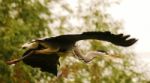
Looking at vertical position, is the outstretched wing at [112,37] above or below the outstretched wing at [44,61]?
above

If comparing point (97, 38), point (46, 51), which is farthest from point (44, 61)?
point (97, 38)

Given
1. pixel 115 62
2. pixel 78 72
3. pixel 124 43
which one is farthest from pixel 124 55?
pixel 124 43

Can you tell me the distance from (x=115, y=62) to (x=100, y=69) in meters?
0.47

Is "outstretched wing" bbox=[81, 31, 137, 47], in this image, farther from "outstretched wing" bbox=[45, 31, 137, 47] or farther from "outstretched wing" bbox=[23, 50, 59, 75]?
"outstretched wing" bbox=[23, 50, 59, 75]

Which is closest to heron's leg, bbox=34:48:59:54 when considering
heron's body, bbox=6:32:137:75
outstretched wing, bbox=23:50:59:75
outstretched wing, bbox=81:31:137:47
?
heron's body, bbox=6:32:137:75

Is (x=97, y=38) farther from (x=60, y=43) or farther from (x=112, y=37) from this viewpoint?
(x=60, y=43)

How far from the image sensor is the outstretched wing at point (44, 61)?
20.2 ft

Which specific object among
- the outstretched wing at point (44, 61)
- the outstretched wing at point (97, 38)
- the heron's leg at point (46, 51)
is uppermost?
the outstretched wing at point (97, 38)

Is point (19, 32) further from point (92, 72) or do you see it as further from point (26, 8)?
point (92, 72)

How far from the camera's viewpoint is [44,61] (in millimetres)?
6352

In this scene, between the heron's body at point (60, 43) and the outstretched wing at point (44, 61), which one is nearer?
the heron's body at point (60, 43)

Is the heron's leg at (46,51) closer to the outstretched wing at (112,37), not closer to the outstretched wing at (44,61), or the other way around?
the outstretched wing at (44,61)

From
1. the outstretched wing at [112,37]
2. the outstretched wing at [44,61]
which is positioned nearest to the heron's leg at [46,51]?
the outstretched wing at [44,61]

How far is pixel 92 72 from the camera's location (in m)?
10.6
